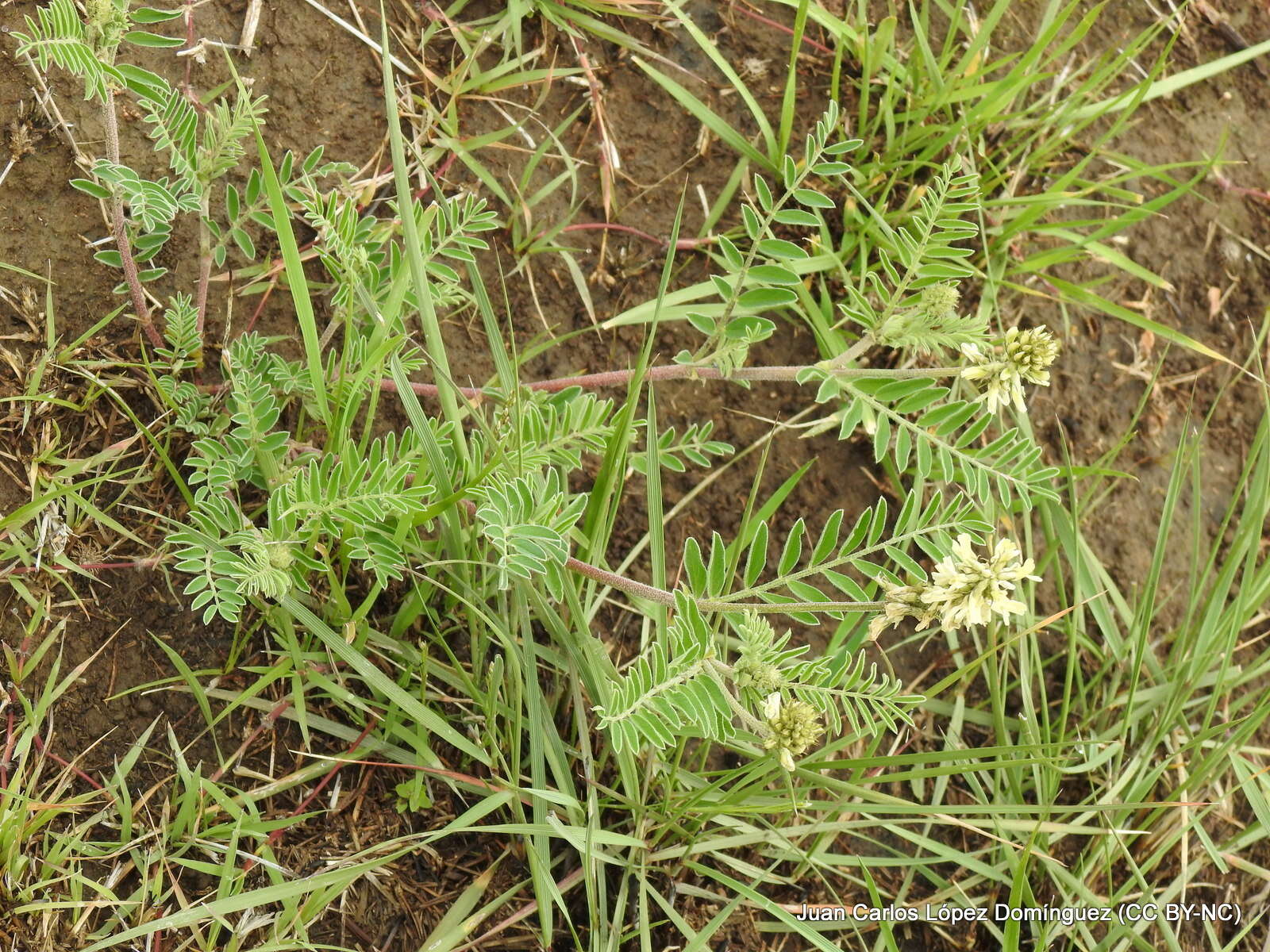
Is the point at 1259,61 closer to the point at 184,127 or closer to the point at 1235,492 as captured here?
the point at 1235,492

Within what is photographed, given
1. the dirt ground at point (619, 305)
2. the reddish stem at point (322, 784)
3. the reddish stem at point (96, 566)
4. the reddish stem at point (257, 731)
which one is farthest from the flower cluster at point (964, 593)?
the reddish stem at point (96, 566)

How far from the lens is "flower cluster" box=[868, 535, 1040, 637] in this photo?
1654mm

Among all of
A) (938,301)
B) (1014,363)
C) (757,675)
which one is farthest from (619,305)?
(757,675)

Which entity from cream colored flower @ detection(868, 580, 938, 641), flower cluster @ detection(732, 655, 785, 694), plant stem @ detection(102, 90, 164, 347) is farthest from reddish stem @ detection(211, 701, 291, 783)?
cream colored flower @ detection(868, 580, 938, 641)

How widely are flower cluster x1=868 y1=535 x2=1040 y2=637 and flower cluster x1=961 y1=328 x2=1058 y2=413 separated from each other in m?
0.33

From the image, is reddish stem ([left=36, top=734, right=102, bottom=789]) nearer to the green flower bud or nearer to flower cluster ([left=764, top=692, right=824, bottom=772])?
flower cluster ([left=764, top=692, right=824, bottom=772])

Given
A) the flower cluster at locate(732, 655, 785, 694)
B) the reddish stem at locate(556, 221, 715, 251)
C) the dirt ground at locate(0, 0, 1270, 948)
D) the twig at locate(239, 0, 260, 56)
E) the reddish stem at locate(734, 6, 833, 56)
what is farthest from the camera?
the reddish stem at locate(734, 6, 833, 56)

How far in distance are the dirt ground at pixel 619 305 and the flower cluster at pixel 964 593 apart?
88cm

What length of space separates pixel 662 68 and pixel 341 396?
1316mm

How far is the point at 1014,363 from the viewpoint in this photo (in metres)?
1.92

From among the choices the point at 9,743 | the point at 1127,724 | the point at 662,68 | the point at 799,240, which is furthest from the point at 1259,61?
the point at 9,743

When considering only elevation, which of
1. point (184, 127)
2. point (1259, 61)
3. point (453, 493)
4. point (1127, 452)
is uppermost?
point (1259, 61)

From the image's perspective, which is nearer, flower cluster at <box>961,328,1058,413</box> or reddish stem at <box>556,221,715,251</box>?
flower cluster at <box>961,328,1058,413</box>

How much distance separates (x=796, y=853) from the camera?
2.30 meters
